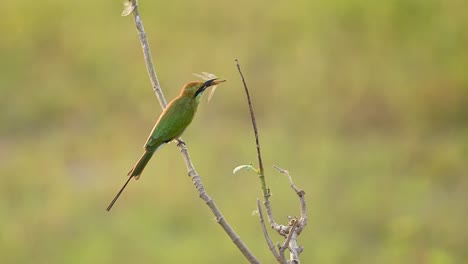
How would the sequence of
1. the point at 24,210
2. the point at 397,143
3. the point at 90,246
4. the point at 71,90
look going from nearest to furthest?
1. the point at 90,246
2. the point at 24,210
3. the point at 397,143
4. the point at 71,90

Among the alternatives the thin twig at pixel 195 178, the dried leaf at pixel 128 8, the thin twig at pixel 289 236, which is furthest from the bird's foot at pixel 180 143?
the thin twig at pixel 289 236

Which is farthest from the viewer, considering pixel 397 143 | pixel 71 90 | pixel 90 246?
pixel 71 90

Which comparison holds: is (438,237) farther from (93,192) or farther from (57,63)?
(57,63)

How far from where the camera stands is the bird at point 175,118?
6.08ft

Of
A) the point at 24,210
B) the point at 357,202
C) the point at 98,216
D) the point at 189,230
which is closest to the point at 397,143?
the point at 357,202

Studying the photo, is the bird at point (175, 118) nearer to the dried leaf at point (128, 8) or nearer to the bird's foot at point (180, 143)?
the bird's foot at point (180, 143)

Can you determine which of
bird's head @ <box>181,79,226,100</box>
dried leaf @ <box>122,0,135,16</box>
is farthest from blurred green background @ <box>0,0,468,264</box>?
dried leaf @ <box>122,0,135,16</box>

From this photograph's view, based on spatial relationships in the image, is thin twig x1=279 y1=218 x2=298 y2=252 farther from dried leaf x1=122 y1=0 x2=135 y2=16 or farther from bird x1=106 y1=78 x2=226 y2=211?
dried leaf x1=122 y1=0 x2=135 y2=16

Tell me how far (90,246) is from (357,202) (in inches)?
54.0

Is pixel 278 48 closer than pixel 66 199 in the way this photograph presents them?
No

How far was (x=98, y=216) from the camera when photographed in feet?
16.5

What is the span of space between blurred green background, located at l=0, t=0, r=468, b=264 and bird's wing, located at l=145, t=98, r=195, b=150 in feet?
8.74

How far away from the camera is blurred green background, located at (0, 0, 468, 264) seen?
15.7 ft

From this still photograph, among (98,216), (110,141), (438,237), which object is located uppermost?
(110,141)
